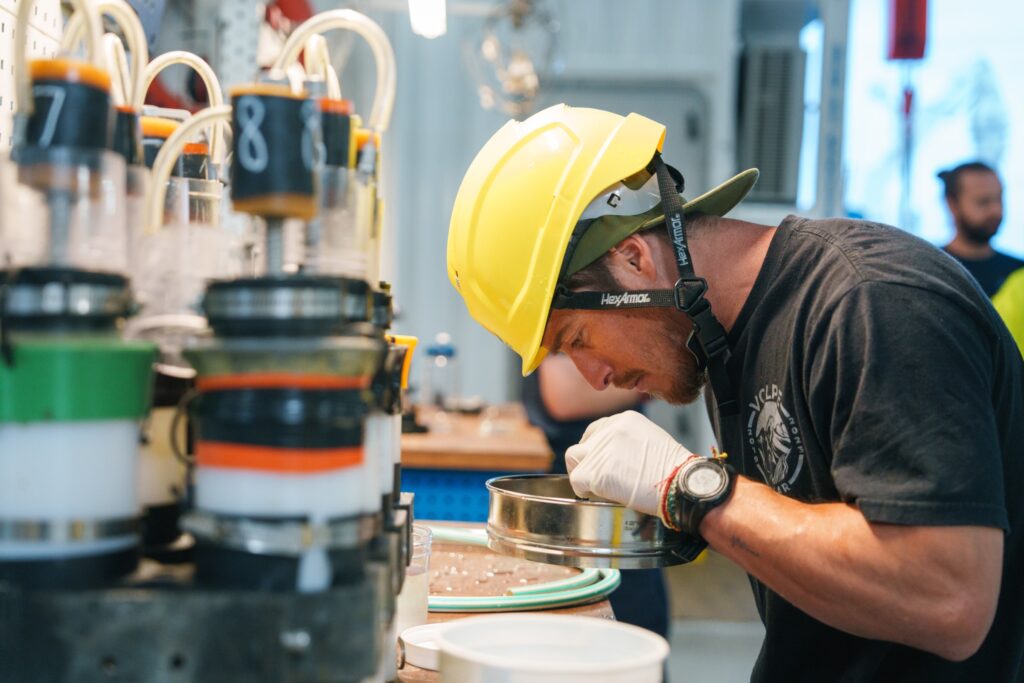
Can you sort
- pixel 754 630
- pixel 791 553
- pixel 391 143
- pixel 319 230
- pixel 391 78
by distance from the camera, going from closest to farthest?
pixel 319 230 → pixel 391 78 → pixel 791 553 → pixel 754 630 → pixel 391 143

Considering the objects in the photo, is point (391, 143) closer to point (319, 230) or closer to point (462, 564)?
point (462, 564)

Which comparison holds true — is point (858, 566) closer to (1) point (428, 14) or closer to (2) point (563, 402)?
(1) point (428, 14)

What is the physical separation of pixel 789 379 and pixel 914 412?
241 millimetres

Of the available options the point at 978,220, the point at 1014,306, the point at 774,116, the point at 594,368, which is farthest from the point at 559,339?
the point at 774,116

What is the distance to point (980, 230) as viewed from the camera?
479 centimetres

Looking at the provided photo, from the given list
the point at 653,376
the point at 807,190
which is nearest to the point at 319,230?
the point at 653,376

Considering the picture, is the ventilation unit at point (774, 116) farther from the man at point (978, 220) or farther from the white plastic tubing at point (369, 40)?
the white plastic tubing at point (369, 40)

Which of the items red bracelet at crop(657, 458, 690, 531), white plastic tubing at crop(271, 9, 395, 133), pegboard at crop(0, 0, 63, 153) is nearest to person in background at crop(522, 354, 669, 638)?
red bracelet at crop(657, 458, 690, 531)

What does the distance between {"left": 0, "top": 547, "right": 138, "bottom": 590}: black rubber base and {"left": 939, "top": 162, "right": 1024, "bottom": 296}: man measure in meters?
4.72

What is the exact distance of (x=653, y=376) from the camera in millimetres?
1676

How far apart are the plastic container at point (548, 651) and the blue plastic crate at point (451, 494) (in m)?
2.47

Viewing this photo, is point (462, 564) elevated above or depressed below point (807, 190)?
below

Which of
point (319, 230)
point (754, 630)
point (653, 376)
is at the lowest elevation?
point (754, 630)

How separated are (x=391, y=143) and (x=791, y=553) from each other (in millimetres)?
4611
